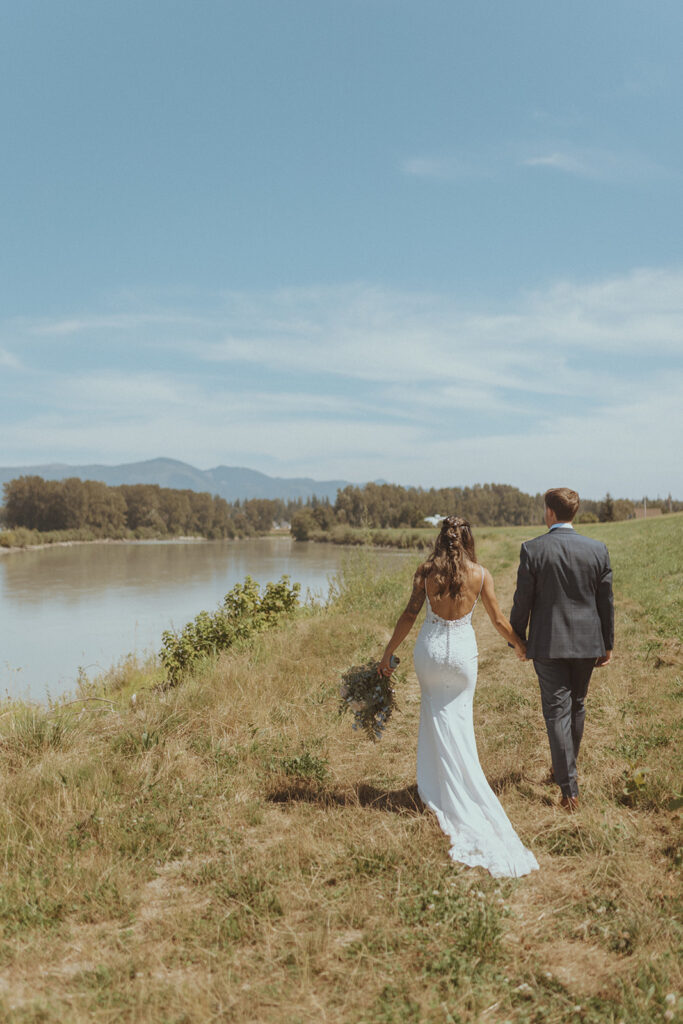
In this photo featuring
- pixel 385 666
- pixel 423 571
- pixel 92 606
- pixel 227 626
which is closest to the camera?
pixel 423 571

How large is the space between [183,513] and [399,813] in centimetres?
12798

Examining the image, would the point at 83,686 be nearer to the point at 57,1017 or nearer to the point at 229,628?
the point at 229,628

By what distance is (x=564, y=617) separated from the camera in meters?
4.28

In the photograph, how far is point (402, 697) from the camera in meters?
7.61

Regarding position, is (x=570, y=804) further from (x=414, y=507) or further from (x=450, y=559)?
(x=414, y=507)

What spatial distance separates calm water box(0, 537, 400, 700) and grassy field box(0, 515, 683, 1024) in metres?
5.81

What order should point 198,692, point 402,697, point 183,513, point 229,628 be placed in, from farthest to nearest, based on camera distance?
point 183,513, point 229,628, point 402,697, point 198,692

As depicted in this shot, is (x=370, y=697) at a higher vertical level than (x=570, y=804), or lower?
higher

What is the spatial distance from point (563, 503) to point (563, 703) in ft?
4.49

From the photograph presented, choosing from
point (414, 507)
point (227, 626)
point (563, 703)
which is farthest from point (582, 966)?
point (414, 507)

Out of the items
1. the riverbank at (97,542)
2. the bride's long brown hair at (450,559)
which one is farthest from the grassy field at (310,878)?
the riverbank at (97,542)

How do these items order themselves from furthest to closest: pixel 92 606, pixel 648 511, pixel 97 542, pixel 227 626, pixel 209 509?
pixel 209 509, pixel 97 542, pixel 648 511, pixel 92 606, pixel 227 626

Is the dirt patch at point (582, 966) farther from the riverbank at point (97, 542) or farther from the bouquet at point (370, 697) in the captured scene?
the riverbank at point (97, 542)

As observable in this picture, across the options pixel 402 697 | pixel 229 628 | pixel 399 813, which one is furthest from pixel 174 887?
pixel 229 628
